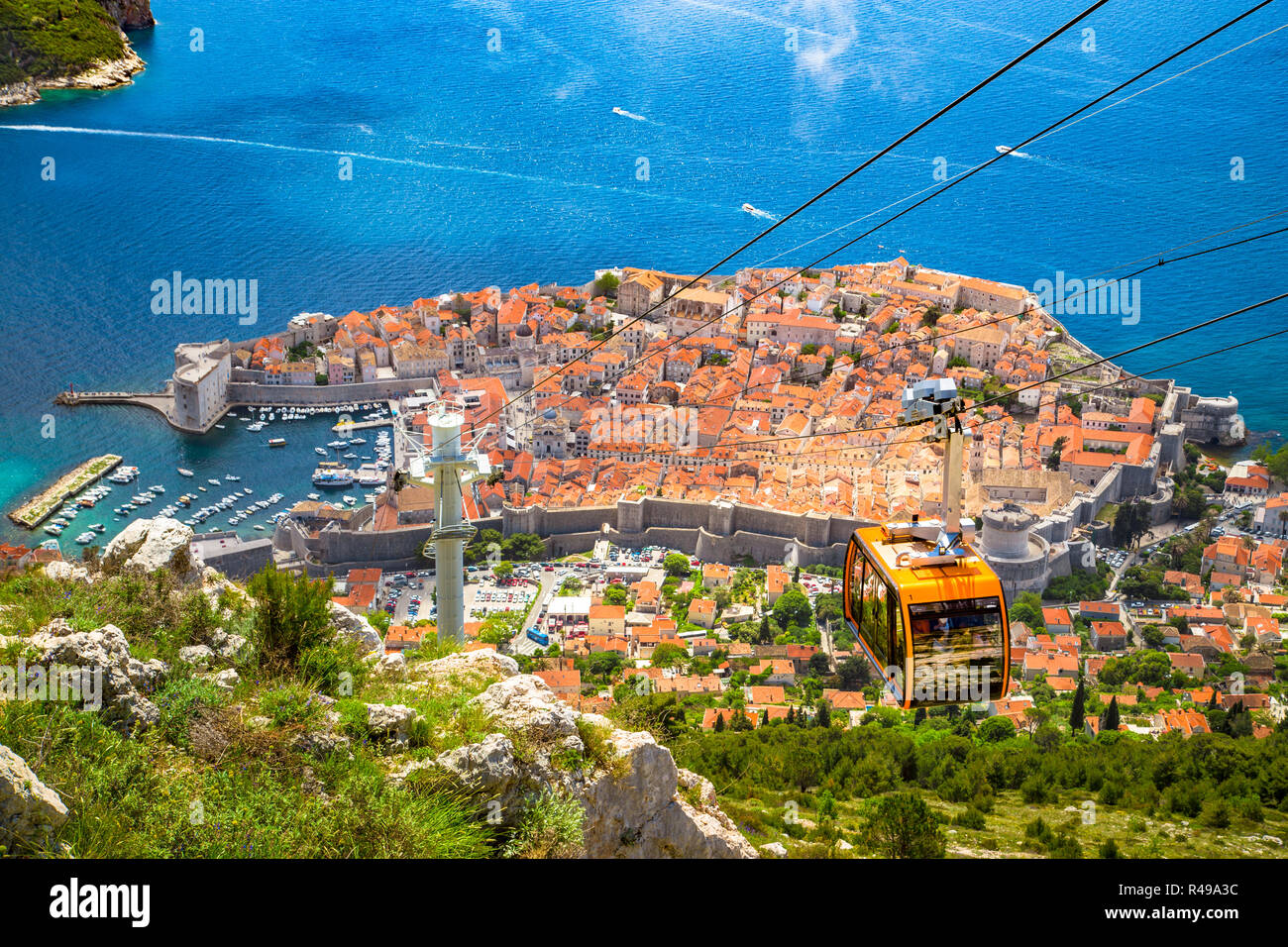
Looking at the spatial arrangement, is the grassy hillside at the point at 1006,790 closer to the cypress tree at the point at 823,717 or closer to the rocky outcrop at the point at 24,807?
the cypress tree at the point at 823,717

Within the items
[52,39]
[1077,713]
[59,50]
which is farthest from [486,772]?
[52,39]

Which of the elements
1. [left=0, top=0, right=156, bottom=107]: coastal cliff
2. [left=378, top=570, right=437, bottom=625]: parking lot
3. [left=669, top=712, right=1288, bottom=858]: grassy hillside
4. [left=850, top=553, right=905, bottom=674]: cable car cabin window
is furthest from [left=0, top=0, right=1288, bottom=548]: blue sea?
[left=850, top=553, right=905, bottom=674]: cable car cabin window

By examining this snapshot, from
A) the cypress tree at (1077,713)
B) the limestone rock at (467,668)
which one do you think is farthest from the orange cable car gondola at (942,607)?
the cypress tree at (1077,713)

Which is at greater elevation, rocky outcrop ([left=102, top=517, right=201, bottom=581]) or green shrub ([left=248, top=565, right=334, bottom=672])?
rocky outcrop ([left=102, top=517, right=201, bottom=581])

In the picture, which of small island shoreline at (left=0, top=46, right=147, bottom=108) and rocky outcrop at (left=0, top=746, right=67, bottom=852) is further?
small island shoreline at (left=0, top=46, right=147, bottom=108)

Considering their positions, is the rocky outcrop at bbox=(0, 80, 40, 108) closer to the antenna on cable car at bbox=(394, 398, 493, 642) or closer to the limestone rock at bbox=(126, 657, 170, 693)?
the antenna on cable car at bbox=(394, 398, 493, 642)

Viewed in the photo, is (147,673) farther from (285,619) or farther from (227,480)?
(227,480)
